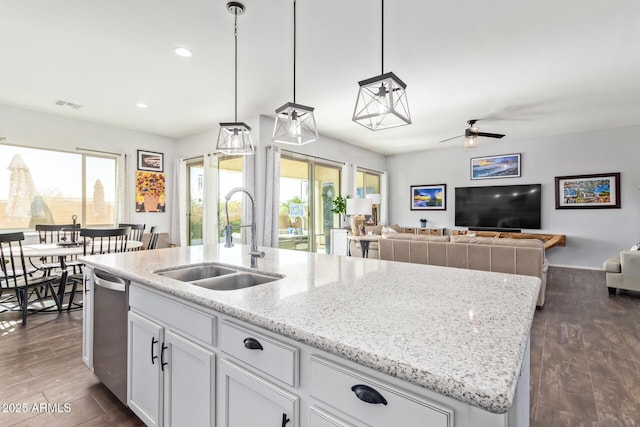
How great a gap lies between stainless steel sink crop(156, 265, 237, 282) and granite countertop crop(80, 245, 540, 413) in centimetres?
8

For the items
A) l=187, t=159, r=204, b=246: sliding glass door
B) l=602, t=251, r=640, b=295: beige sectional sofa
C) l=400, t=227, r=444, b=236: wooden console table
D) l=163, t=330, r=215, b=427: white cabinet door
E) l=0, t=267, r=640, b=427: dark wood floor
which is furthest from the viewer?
l=400, t=227, r=444, b=236: wooden console table

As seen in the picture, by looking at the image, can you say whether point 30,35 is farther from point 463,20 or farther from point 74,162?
point 463,20

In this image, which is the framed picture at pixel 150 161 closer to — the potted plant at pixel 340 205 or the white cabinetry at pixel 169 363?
the potted plant at pixel 340 205

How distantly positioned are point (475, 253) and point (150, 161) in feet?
18.9

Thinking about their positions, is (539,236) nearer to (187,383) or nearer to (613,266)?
(613,266)

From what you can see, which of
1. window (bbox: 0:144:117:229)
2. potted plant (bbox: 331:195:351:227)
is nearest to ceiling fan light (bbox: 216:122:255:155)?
potted plant (bbox: 331:195:351:227)

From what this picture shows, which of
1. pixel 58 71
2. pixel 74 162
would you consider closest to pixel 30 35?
pixel 58 71

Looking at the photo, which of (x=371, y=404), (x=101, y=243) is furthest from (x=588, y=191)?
(x=101, y=243)

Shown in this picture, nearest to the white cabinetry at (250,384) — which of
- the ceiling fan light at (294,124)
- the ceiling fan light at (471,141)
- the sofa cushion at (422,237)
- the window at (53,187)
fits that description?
the ceiling fan light at (294,124)

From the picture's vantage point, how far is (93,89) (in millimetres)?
3895

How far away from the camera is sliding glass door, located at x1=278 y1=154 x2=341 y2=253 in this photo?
5.84 m

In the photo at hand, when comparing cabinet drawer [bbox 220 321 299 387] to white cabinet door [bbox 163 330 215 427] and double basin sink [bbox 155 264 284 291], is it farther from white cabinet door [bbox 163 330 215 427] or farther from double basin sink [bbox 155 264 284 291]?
double basin sink [bbox 155 264 284 291]

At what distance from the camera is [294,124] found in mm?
1995

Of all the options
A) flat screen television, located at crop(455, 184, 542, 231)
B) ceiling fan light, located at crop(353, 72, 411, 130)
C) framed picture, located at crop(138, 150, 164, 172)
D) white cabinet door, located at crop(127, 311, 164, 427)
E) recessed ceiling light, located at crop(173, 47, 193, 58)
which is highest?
recessed ceiling light, located at crop(173, 47, 193, 58)
